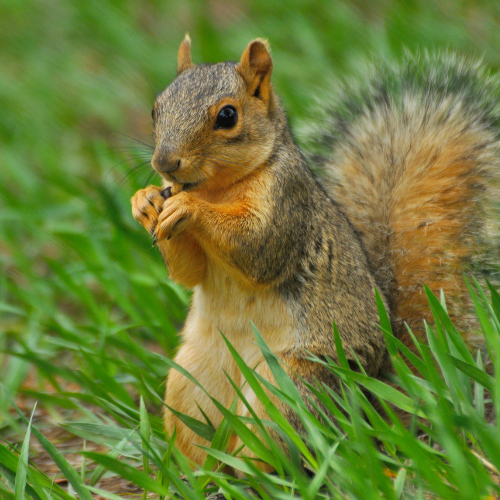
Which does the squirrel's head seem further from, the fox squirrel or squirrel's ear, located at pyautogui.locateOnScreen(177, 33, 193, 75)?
squirrel's ear, located at pyautogui.locateOnScreen(177, 33, 193, 75)

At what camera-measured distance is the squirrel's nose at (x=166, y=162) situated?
5.32ft

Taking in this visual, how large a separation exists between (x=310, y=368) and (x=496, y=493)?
1.73 ft

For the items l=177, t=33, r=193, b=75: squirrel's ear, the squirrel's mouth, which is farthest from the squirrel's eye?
l=177, t=33, r=193, b=75: squirrel's ear

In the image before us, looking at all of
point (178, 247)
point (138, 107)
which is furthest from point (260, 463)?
point (138, 107)

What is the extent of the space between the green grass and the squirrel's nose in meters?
0.41

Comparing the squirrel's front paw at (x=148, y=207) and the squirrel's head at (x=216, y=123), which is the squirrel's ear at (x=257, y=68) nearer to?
the squirrel's head at (x=216, y=123)

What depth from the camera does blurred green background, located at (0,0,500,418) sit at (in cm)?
227

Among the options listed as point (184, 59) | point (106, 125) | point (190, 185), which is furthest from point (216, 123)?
point (106, 125)

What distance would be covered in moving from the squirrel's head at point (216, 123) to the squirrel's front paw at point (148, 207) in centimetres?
7

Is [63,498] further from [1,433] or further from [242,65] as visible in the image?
[242,65]

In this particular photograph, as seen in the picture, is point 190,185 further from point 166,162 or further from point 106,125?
point 106,125

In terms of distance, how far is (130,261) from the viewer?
8.34 feet

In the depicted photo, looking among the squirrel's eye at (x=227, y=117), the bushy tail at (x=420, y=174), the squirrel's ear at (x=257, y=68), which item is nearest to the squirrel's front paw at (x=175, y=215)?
the squirrel's eye at (x=227, y=117)

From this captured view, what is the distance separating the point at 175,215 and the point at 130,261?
3.22 ft
